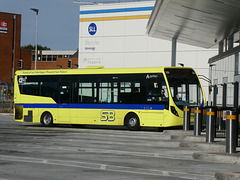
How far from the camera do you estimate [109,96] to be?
22.9 meters

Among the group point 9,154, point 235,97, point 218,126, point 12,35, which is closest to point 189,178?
point 9,154

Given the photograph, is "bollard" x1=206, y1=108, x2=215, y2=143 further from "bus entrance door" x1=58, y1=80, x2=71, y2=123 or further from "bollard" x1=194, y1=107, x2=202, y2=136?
"bus entrance door" x1=58, y1=80, x2=71, y2=123

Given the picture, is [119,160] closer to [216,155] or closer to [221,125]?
[216,155]

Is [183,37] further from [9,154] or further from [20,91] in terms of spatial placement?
[9,154]

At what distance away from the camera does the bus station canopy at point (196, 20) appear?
22.9m

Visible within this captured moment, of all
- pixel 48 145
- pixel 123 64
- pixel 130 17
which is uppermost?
pixel 130 17

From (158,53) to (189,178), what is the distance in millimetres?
41716

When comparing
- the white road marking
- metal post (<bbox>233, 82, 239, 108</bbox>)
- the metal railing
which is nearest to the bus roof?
the metal railing

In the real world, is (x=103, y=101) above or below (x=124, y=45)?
below

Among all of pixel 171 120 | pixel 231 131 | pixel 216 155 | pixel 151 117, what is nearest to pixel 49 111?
pixel 151 117

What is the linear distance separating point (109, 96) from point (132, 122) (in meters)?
1.84

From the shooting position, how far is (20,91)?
25109 mm

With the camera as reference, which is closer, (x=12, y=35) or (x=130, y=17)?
(x=130, y=17)

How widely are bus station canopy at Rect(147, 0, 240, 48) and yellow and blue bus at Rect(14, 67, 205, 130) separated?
366cm
